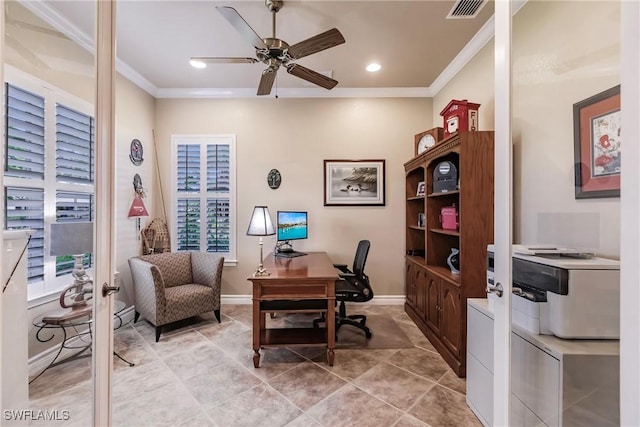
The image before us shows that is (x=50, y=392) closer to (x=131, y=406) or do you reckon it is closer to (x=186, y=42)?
(x=131, y=406)

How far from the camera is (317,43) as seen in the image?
1.91 meters

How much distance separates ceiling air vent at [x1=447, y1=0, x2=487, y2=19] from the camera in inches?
80.4

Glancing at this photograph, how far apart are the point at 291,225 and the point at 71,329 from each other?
2367 millimetres

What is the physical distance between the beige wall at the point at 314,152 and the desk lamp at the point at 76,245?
2.56 metres

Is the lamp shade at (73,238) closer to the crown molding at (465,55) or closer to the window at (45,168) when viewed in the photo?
the window at (45,168)

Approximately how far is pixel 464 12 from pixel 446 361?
9.67 ft

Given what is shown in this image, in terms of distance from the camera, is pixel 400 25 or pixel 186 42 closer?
pixel 400 25

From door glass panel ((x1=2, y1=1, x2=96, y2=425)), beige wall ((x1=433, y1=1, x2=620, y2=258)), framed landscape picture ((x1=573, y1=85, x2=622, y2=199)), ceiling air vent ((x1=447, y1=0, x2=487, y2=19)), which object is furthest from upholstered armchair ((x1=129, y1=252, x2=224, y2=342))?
ceiling air vent ((x1=447, y1=0, x2=487, y2=19))

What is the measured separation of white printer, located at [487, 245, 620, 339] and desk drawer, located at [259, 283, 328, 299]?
131cm

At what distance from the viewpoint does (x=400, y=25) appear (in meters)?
2.39

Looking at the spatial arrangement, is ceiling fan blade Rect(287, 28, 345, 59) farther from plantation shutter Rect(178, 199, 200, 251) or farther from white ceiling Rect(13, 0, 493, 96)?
plantation shutter Rect(178, 199, 200, 251)

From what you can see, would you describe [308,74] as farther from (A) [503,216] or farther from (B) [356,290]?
(B) [356,290]

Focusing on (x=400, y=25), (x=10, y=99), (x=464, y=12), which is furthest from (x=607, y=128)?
(x=10, y=99)

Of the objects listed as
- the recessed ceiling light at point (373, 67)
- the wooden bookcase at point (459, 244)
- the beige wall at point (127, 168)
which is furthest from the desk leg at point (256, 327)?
the recessed ceiling light at point (373, 67)
